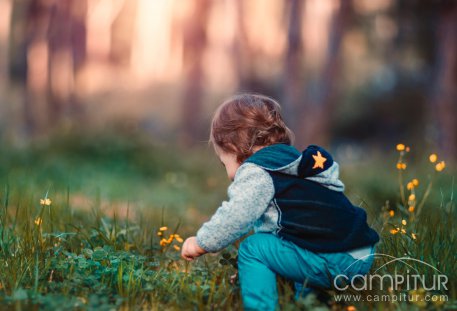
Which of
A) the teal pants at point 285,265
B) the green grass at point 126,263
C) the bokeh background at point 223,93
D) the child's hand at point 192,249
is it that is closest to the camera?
the green grass at point 126,263

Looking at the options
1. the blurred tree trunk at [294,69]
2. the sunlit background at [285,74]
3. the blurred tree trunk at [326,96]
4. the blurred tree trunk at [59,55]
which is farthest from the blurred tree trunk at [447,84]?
the blurred tree trunk at [59,55]

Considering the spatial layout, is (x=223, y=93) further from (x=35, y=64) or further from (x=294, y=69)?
(x=294, y=69)

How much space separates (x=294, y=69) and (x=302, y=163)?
971 cm

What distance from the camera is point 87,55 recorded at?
3117 cm

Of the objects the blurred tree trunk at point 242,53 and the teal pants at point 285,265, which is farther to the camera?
the blurred tree trunk at point 242,53

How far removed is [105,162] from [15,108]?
2498cm

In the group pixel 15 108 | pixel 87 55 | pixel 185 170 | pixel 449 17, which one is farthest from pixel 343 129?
pixel 15 108

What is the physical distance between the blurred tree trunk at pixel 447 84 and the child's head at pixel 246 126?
9.82 metres

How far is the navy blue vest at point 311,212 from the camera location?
123 inches

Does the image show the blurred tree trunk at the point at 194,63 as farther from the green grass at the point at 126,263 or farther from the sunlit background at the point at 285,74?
the green grass at the point at 126,263

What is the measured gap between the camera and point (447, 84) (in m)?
12.6

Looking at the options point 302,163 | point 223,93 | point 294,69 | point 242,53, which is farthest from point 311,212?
point 223,93

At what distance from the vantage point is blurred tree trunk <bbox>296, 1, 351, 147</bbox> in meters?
12.7

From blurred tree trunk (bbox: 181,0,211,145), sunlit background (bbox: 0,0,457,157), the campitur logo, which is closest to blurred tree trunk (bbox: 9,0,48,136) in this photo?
sunlit background (bbox: 0,0,457,157)
